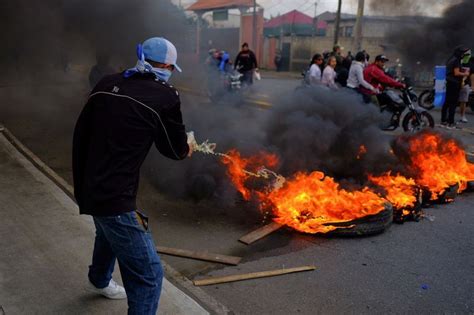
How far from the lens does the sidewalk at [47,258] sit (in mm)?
2980

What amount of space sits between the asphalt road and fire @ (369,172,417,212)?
0.81 feet

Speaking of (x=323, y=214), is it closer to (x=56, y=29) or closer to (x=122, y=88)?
(x=122, y=88)

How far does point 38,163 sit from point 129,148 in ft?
15.7

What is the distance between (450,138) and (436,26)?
43.3ft

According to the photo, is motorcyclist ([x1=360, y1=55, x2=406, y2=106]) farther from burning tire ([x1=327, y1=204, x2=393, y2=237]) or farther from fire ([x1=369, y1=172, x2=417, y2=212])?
burning tire ([x1=327, y1=204, x2=393, y2=237])

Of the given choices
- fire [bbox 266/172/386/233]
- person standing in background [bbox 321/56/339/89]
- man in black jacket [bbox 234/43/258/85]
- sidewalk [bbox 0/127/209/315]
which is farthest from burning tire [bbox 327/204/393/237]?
man in black jacket [bbox 234/43/258/85]

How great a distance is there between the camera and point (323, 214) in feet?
14.5

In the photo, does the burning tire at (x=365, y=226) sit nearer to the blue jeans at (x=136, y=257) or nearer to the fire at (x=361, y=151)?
the fire at (x=361, y=151)

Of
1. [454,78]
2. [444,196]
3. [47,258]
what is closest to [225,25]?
[454,78]

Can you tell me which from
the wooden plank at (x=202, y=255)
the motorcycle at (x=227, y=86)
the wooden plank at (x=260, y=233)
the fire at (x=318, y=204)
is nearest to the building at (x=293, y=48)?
the motorcycle at (x=227, y=86)

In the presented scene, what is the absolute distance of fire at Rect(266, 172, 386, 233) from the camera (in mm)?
4363

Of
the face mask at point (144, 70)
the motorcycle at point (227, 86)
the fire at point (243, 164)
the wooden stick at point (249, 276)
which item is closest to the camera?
the face mask at point (144, 70)

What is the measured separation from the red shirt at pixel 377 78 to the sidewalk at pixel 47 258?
20.7 feet

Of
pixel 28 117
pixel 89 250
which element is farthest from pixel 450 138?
pixel 28 117
